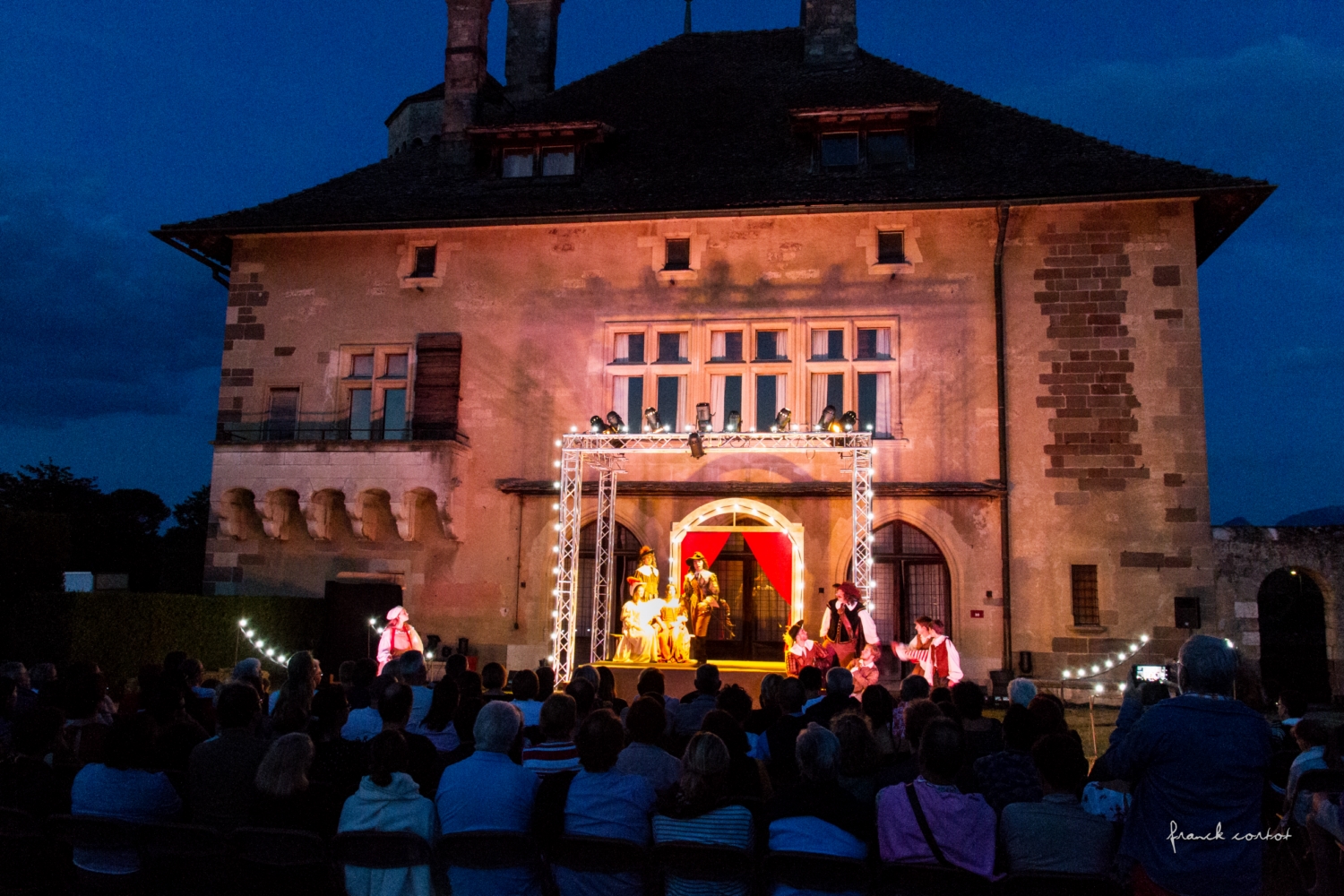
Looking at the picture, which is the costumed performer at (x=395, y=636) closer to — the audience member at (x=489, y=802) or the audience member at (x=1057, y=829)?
the audience member at (x=489, y=802)

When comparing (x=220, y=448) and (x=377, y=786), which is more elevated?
(x=220, y=448)

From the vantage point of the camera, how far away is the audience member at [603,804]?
4641 millimetres

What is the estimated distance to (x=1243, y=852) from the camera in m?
4.17

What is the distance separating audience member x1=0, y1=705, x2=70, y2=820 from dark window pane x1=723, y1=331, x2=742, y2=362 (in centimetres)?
1463

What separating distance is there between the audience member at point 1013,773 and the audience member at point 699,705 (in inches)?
73.3

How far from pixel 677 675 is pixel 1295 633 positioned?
11.9m

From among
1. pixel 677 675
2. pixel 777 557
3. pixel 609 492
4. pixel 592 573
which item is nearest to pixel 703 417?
pixel 609 492

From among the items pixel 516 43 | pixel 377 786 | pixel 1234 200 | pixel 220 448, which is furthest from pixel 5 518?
pixel 1234 200

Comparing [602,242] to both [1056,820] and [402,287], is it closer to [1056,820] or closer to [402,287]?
[402,287]

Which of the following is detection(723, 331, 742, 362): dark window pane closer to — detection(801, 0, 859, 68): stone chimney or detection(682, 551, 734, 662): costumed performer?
detection(682, 551, 734, 662): costumed performer

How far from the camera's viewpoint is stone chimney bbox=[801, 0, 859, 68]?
72.0 feet

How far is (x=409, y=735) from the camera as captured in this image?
19.0 ft

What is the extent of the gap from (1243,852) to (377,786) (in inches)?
146

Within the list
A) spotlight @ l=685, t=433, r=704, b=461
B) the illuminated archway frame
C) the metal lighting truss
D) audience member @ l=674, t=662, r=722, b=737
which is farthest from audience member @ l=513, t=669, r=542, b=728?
the illuminated archway frame
